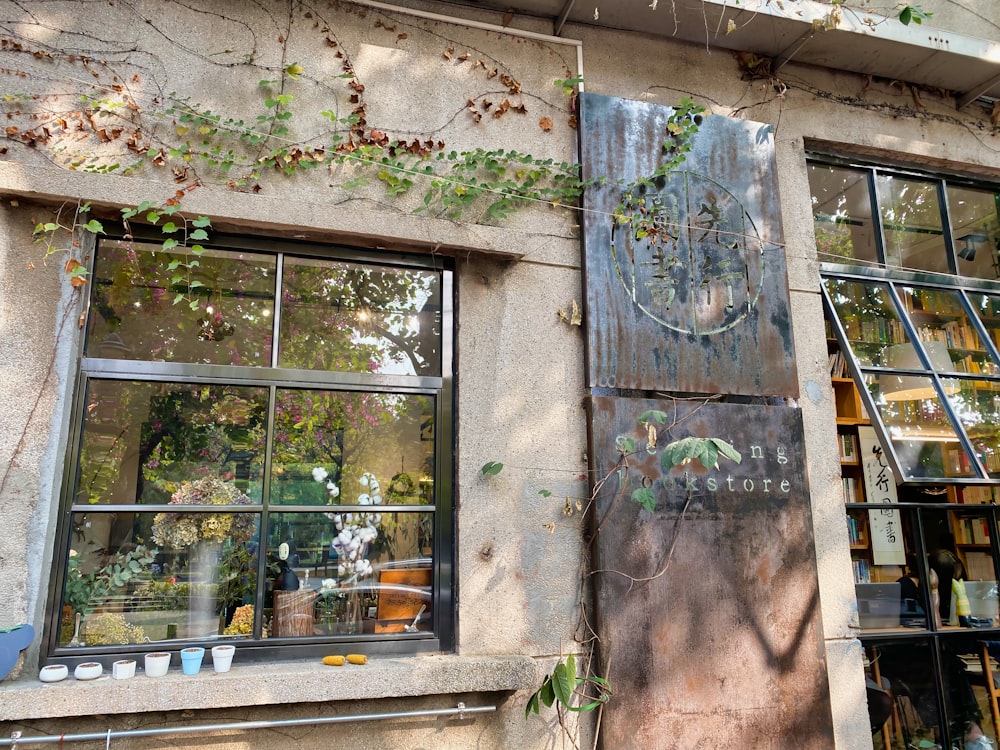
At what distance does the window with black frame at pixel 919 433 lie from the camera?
402cm

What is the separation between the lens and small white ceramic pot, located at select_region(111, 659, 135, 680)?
2.73m

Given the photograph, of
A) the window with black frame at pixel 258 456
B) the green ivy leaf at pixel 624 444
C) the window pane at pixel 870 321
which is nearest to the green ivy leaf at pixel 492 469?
the window with black frame at pixel 258 456

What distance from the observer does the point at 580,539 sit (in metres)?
3.39

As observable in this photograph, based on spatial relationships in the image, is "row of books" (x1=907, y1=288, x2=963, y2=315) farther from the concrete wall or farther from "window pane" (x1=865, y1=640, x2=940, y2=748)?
"window pane" (x1=865, y1=640, x2=940, y2=748)

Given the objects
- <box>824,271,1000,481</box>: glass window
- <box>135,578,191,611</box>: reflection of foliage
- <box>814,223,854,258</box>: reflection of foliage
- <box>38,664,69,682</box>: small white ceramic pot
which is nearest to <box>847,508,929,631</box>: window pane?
<box>824,271,1000,481</box>: glass window

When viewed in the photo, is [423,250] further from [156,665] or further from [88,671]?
[88,671]

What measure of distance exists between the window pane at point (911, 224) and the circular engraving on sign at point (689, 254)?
48.3 inches

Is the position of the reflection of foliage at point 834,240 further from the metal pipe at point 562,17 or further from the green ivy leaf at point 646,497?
the green ivy leaf at point 646,497

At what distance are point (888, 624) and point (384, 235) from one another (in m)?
3.58

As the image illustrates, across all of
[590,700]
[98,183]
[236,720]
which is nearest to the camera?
[236,720]

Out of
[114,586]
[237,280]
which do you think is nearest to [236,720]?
[114,586]

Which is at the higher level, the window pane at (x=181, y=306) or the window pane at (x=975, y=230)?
the window pane at (x=975, y=230)

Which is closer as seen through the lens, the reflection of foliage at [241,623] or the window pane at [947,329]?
the reflection of foliage at [241,623]

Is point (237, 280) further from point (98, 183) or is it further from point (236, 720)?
point (236, 720)
